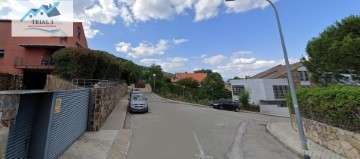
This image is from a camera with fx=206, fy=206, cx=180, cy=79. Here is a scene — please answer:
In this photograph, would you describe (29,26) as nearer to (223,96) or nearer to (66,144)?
(66,144)

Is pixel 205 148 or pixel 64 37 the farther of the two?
pixel 64 37

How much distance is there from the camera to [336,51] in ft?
34.4

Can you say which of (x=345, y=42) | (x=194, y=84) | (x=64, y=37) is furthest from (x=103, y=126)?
(x=194, y=84)

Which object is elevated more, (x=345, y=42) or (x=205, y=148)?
(x=345, y=42)

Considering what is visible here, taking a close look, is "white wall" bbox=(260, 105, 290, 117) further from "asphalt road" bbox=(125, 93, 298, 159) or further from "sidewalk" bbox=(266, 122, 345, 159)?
"asphalt road" bbox=(125, 93, 298, 159)

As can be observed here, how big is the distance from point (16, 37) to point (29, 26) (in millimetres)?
2262

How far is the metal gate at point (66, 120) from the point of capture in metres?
6.09

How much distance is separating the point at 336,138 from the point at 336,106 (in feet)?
4.13

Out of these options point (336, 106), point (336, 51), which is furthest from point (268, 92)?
point (336, 106)

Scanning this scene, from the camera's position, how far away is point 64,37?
27.8 metres

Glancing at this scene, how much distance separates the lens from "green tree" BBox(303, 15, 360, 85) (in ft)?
32.3

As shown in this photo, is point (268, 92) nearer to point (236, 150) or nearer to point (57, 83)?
point (236, 150)

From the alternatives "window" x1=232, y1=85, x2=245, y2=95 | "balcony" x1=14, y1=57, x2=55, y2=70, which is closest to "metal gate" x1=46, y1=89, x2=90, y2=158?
"balcony" x1=14, y1=57, x2=55, y2=70

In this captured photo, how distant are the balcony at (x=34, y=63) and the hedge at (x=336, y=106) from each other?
92.8 ft
